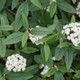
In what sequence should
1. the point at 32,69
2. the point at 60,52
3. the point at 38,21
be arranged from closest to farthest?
the point at 60,52
the point at 32,69
the point at 38,21

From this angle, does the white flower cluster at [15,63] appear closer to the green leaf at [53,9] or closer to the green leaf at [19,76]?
the green leaf at [19,76]

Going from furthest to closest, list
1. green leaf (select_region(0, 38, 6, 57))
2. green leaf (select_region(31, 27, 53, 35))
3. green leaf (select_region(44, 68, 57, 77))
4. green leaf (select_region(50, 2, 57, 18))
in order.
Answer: green leaf (select_region(50, 2, 57, 18))
green leaf (select_region(44, 68, 57, 77))
green leaf (select_region(0, 38, 6, 57))
green leaf (select_region(31, 27, 53, 35))

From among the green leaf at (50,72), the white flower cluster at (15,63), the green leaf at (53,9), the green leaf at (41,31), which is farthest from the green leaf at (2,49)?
the green leaf at (53,9)

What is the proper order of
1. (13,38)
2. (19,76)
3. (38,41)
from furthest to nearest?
(19,76), (13,38), (38,41)

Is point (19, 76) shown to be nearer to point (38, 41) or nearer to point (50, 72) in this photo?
point (50, 72)

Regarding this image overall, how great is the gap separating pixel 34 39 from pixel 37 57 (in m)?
0.84

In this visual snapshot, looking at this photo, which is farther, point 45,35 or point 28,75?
point 28,75

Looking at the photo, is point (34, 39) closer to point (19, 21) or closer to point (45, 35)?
point (45, 35)

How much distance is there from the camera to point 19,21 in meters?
3.88

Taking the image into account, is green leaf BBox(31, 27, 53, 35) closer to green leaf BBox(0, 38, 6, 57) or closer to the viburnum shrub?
the viburnum shrub

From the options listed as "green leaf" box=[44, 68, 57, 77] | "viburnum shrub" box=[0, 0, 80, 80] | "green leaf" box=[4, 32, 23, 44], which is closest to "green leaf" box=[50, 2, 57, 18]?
"viburnum shrub" box=[0, 0, 80, 80]

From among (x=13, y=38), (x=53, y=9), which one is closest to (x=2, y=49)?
(x=13, y=38)

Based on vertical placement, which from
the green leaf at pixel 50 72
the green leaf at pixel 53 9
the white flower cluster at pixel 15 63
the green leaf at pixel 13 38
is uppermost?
the green leaf at pixel 53 9

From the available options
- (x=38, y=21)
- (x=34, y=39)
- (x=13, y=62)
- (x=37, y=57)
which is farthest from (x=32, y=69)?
(x=38, y=21)
